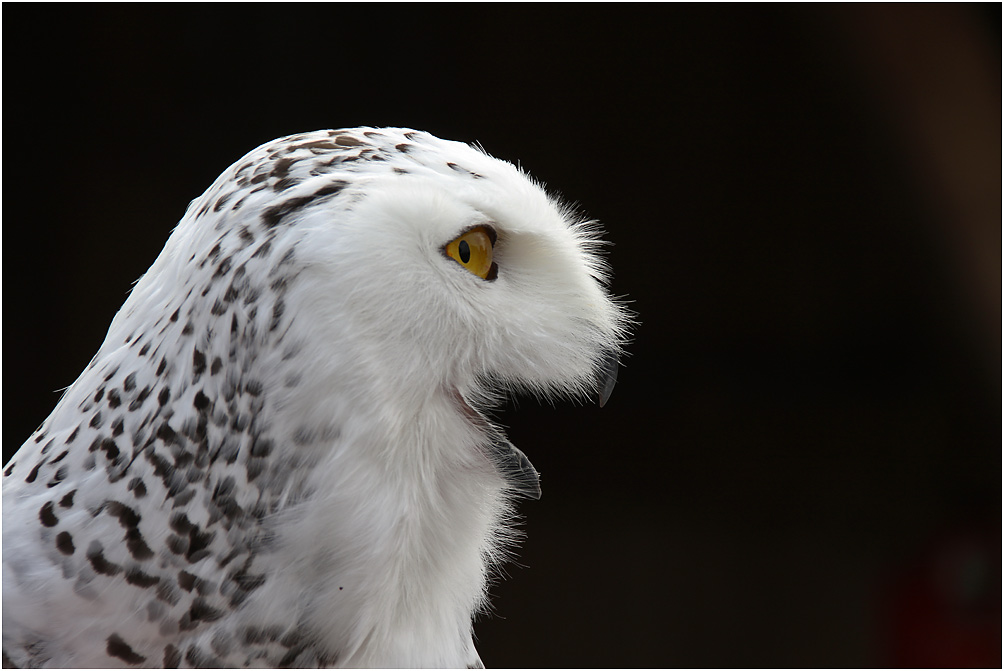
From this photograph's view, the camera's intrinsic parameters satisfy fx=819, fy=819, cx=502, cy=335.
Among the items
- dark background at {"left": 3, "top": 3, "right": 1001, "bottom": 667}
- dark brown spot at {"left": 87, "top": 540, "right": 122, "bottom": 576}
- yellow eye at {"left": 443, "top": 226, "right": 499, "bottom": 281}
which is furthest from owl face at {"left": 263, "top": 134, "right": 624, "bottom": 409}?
dark background at {"left": 3, "top": 3, "right": 1001, "bottom": 667}

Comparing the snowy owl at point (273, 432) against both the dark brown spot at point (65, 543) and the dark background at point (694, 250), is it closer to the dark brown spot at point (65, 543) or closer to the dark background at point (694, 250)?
the dark brown spot at point (65, 543)

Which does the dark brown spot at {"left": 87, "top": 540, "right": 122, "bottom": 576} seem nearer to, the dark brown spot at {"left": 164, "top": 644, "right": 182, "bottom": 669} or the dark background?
the dark brown spot at {"left": 164, "top": 644, "right": 182, "bottom": 669}

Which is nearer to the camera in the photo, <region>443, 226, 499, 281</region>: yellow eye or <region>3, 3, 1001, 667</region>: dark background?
<region>443, 226, 499, 281</region>: yellow eye

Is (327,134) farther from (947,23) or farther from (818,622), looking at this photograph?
(818,622)

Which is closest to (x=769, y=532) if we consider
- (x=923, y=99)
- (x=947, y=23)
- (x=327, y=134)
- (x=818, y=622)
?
(x=818, y=622)

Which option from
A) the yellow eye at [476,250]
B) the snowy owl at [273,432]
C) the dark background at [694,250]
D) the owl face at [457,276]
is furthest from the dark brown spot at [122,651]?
the dark background at [694,250]
